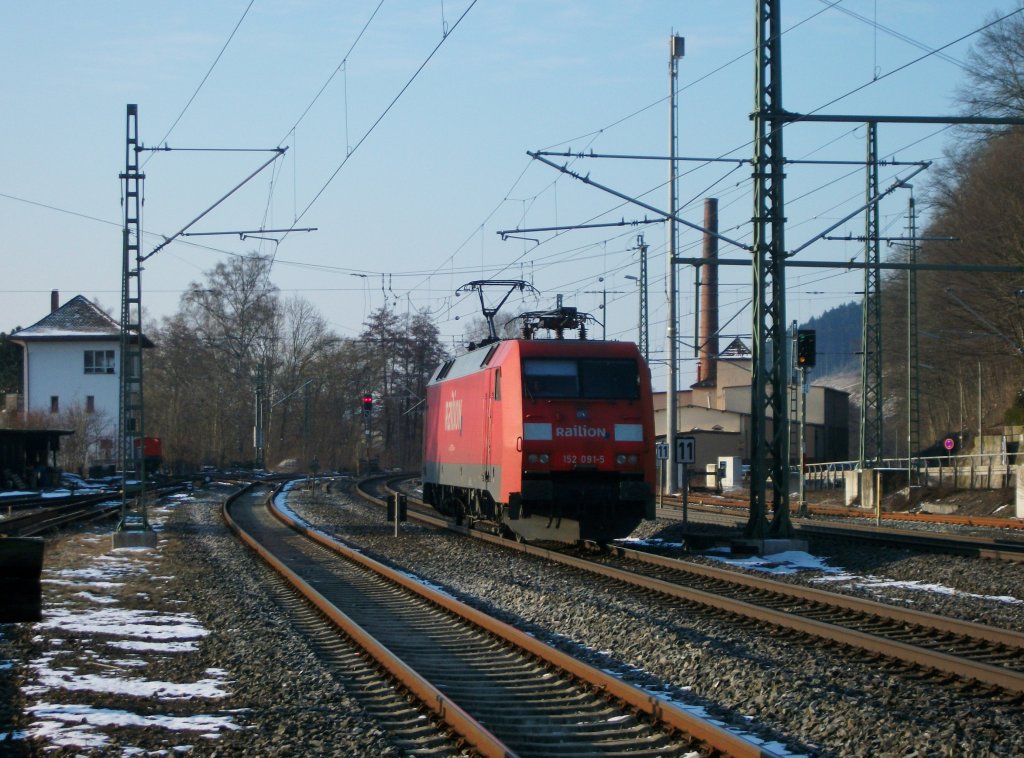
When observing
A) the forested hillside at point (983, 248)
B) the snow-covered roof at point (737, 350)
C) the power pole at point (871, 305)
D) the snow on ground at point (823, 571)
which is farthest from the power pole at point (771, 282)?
the snow-covered roof at point (737, 350)

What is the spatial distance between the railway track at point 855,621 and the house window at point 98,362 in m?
57.5

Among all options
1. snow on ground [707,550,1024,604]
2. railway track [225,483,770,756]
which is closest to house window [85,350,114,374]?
snow on ground [707,550,1024,604]

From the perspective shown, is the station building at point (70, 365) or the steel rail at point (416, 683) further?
the station building at point (70, 365)

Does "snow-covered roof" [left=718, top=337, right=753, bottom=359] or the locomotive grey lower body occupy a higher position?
"snow-covered roof" [left=718, top=337, right=753, bottom=359]

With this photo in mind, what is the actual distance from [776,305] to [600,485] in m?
3.92

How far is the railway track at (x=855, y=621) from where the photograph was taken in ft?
28.2

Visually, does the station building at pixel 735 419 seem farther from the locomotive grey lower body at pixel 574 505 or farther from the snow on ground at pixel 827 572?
the snow on ground at pixel 827 572

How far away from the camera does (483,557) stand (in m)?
18.5

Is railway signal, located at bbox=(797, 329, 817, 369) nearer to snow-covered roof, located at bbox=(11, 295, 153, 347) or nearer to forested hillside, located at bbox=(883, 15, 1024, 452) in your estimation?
forested hillside, located at bbox=(883, 15, 1024, 452)

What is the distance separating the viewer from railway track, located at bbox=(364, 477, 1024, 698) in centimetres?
861

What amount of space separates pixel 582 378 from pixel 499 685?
9962 mm

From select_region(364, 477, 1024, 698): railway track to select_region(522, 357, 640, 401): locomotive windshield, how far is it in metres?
2.82

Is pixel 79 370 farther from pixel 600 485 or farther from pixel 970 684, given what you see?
pixel 970 684

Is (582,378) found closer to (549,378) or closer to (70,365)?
(549,378)
